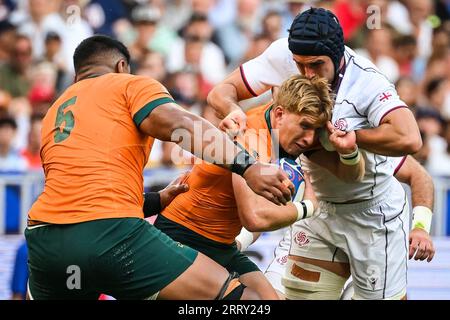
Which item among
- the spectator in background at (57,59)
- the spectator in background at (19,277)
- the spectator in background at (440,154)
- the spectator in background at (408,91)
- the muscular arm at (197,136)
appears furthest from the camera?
the spectator in background at (57,59)

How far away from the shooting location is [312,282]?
647cm

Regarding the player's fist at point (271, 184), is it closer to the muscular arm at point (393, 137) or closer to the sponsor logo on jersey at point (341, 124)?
the muscular arm at point (393, 137)

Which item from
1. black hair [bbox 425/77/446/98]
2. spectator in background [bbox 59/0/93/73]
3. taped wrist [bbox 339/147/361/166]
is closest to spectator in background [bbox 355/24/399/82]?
black hair [bbox 425/77/446/98]

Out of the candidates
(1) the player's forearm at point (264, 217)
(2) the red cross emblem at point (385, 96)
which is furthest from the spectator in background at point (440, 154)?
(1) the player's forearm at point (264, 217)

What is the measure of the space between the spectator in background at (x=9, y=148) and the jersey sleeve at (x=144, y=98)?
549cm

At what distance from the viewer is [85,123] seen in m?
4.82

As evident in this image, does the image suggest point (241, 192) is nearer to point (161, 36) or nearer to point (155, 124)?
point (155, 124)

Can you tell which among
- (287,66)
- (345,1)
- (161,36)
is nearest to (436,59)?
(345,1)

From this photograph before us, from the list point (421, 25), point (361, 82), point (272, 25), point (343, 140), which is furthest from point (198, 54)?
point (343, 140)

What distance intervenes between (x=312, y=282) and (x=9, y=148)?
191 inches

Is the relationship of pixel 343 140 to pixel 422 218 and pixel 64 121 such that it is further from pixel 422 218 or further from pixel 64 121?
pixel 64 121

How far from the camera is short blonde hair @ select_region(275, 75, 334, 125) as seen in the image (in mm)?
5316

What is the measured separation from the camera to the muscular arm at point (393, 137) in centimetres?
529

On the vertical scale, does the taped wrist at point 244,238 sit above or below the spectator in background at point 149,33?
below
